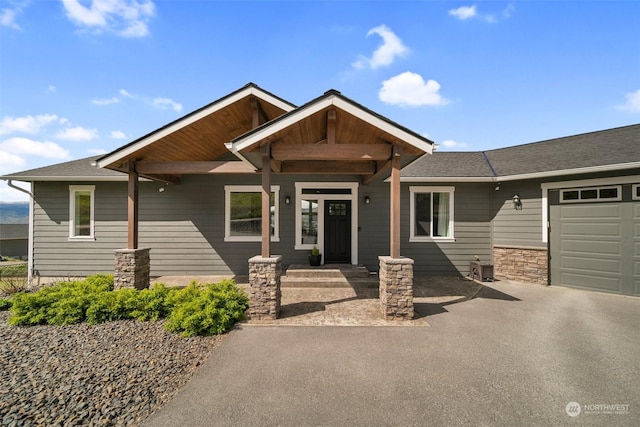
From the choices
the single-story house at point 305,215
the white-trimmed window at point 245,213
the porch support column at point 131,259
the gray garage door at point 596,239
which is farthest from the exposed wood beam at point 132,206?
the gray garage door at point 596,239

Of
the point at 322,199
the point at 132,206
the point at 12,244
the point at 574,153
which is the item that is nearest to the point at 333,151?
the point at 322,199

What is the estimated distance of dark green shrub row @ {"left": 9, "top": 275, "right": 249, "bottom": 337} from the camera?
3.98 meters

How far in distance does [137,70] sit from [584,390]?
10609 mm

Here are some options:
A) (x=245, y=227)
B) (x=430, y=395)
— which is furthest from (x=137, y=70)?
(x=430, y=395)

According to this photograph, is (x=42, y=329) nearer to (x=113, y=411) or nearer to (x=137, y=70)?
(x=113, y=411)

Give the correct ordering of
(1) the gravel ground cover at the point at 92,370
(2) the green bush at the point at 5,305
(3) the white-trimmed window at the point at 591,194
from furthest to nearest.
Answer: (3) the white-trimmed window at the point at 591,194 → (2) the green bush at the point at 5,305 → (1) the gravel ground cover at the point at 92,370

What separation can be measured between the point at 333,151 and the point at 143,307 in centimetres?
423

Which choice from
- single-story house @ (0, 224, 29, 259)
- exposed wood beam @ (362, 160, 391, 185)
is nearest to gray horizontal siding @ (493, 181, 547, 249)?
exposed wood beam @ (362, 160, 391, 185)

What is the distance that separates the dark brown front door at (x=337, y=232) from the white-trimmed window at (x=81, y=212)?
696cm

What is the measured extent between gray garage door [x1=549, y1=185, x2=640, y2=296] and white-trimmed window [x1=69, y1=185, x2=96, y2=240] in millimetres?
12811

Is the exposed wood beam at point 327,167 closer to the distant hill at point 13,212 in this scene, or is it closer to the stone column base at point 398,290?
the stone column base at point 398,290

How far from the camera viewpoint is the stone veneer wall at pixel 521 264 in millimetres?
6841

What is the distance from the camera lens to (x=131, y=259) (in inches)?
223

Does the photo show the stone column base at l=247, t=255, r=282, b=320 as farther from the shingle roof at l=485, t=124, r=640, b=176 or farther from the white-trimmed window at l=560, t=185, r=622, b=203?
the white-trimmed window at l=560, t=185, r=622, b=203
